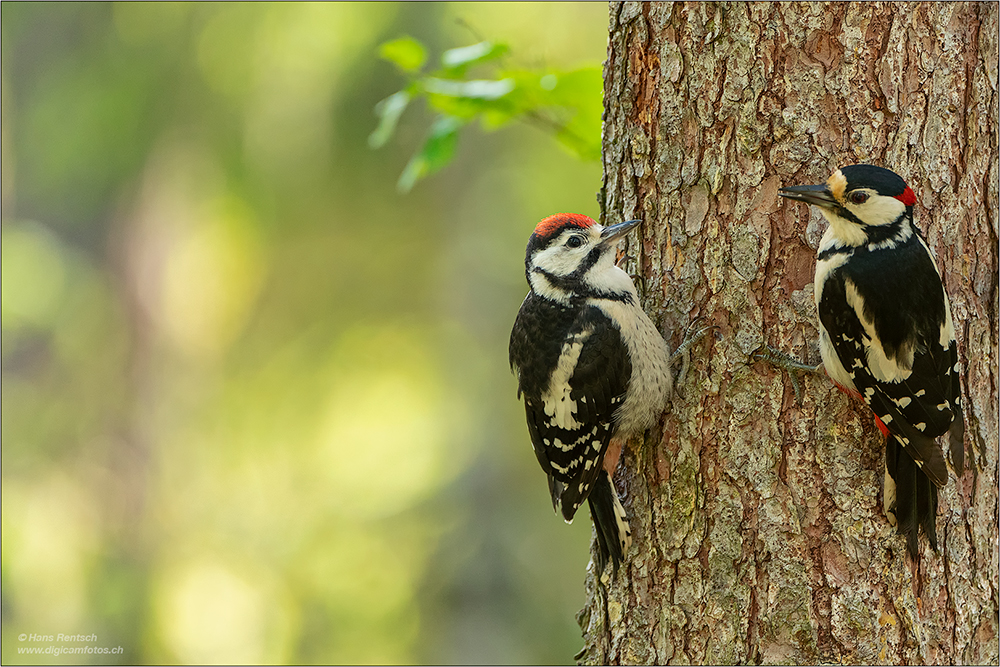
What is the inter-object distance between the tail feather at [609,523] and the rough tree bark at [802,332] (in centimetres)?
9

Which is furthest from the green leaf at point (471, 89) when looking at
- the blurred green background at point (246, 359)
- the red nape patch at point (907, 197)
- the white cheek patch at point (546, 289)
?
the blurred green background at point (246, 359)

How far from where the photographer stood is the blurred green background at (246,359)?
7.89m

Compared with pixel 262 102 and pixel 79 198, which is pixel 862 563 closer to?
pixel 262 102

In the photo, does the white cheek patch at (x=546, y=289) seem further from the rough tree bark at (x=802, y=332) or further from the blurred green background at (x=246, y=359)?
the blurred green background at (x=246, y=359)

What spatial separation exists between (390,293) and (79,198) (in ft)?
13.6

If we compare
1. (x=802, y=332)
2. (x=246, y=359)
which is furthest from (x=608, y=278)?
(x=246, y=359)

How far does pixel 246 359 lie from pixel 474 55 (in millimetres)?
8624

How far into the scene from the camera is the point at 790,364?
80.6 inches

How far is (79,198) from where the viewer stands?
28.7ft

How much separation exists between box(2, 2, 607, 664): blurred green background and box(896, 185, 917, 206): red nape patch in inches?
231

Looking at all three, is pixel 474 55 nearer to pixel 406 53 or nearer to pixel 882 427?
pixel 406 53

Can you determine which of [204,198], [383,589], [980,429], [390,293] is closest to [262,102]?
[204,198]

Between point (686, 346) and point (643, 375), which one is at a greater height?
point (686, 346)

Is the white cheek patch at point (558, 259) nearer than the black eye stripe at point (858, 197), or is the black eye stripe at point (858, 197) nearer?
the black eye stripe at point (858, 197)
